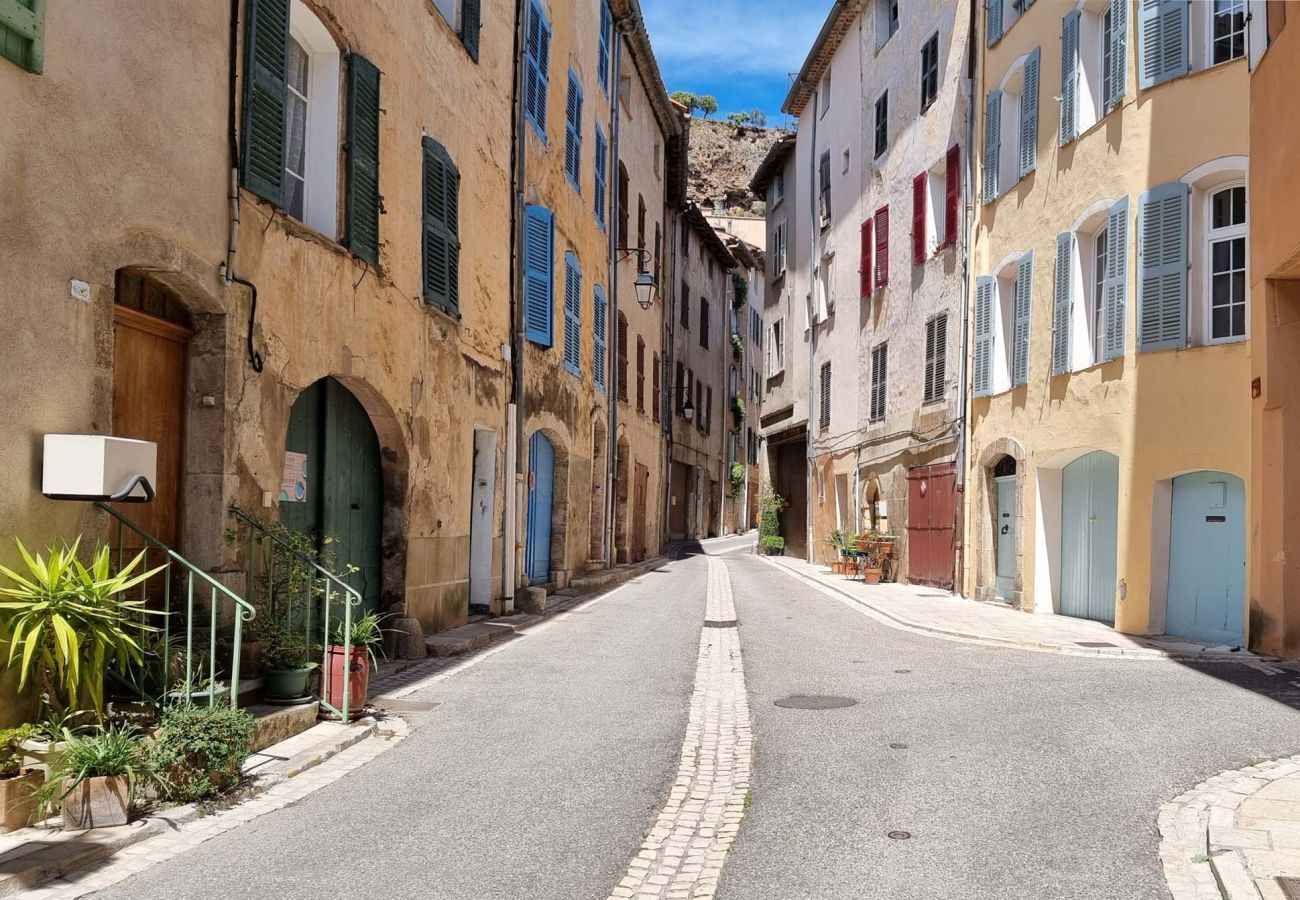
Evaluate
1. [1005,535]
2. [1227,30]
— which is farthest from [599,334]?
[1227,30]

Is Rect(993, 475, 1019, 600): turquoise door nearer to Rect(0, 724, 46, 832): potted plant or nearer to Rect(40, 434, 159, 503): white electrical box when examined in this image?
Rect(40, 434, 159, 503): white electrical box

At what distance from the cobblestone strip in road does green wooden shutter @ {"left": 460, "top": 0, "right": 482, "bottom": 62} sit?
7956mm

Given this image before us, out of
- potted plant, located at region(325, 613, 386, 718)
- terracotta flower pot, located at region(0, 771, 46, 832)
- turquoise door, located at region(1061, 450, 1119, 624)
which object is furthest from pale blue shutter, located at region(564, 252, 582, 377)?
terracotta flower pot, located at region(0, 771, 46, 832)

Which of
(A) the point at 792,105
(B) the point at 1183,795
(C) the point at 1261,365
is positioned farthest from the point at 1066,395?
(A) the point at 792,105

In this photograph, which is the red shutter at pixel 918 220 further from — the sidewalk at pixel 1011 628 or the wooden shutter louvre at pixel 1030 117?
the sidewalk at pixel 1011 628

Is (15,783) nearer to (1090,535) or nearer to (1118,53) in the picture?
(1090,535)

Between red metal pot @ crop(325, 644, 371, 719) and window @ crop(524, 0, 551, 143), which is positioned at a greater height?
window @ crop(524, 0, 551, 143)

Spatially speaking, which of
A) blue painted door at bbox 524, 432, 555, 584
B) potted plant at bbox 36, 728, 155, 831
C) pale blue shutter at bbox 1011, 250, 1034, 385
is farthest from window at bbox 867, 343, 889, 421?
potted plant at bbox 36, 728, 155, 831

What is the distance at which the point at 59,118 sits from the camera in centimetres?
559

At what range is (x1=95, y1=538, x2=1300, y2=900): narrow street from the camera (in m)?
4.37

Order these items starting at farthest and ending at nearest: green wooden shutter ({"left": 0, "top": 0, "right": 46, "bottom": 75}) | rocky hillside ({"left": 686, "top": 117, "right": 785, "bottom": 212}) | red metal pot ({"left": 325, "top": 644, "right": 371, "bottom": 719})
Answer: rocky hillside ({"left": 686, "top": 117, "right": 785, "bottom": 212}) < red metal pot ({"left": 325, "top": 644, "right": 371, "bottom": 719}) < green wooden shutter ({"left": 0, "top": 0, "right": 46, "bottom": 75})

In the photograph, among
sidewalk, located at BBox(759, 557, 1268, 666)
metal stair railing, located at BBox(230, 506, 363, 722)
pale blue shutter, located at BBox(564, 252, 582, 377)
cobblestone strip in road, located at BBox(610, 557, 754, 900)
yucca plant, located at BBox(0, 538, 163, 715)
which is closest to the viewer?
cobblestone strip in road, located at BBox(610, 557, 754, 900)

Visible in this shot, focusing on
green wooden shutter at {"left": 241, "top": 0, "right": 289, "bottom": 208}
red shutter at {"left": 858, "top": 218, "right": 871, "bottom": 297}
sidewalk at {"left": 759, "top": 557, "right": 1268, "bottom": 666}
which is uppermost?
red shutter at {"left": 858, "top": 218, "right": 871, "bottom": 297}

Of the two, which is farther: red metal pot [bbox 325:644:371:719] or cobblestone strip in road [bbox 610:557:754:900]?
red metal pot [bbox 325:644:371:719]
